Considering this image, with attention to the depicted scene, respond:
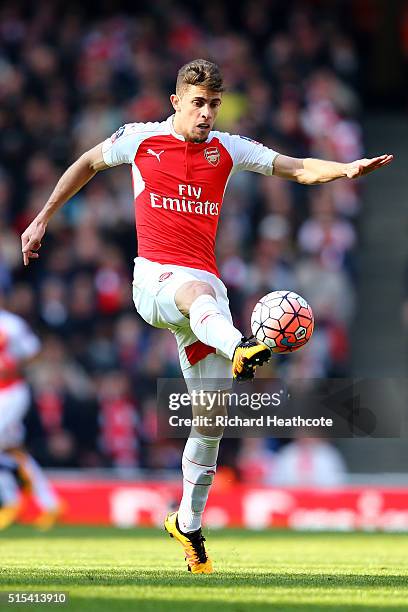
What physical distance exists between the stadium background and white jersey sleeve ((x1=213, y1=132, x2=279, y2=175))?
7.06m

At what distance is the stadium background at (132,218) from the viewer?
50.0 feet

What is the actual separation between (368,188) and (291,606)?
13.6 meters

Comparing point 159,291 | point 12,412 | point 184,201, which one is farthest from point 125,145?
point 12,412

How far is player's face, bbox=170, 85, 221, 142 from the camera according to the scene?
7.50 m

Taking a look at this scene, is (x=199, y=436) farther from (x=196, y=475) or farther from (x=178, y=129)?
(x=178, y=129)

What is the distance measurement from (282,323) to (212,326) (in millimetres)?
365

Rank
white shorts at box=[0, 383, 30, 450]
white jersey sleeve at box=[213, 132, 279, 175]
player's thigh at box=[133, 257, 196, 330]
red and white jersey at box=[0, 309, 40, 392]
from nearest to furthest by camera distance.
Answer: player's thigh at box=[133, 257, 196, 330]
white jersey sleeve at box=[213, 132, 279, 175]
red and white jersey at box=[0, 309, 40, 392]
white shorts at box=[0, 383, 30, 450]

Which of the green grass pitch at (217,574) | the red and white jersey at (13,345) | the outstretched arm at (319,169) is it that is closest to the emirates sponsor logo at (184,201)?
the outstretched arm at (319,169)

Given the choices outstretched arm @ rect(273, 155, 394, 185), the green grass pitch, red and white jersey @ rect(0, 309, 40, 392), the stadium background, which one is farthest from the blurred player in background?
outstretched arm @ rect(273, 155, 394, 185)

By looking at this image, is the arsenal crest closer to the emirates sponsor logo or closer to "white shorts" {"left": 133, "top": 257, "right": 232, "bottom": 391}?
the emirates sponsor logo

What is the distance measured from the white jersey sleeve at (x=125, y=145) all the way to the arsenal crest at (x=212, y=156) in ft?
1.07

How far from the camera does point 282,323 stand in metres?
6.95

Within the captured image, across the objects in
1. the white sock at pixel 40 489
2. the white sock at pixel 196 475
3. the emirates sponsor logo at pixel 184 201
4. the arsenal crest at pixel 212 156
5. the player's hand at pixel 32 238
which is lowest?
the white sock at pixel 40 489

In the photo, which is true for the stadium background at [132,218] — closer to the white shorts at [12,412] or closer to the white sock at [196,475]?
the white shorts at [12,412]
